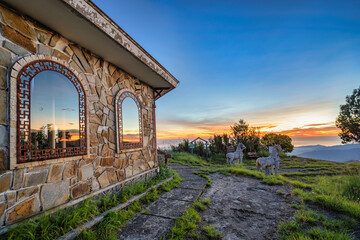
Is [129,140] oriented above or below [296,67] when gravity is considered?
below

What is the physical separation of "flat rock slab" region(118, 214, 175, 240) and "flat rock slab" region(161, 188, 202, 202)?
3.22 ft

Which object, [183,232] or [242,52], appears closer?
[183,232]

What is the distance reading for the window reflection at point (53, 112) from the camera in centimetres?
228

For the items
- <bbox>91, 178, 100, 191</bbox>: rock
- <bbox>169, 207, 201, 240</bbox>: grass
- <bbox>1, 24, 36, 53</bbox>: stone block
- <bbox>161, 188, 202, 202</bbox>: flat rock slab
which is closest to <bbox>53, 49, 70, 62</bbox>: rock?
<bbox>1, 24, 36, 53</bbox>: stone block

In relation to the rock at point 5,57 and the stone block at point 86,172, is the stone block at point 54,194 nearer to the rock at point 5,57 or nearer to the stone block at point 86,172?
the stone block at point 86,172

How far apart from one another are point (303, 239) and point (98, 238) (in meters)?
2.95

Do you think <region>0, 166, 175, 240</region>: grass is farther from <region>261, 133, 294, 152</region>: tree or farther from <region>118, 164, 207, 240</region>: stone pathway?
<region>261, 133, 294, 152</region>: tree

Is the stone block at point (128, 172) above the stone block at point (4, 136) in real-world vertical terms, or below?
below

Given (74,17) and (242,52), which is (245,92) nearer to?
(242,52)

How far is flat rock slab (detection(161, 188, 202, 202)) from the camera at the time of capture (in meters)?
3.66

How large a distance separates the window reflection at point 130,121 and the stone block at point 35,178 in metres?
1.74

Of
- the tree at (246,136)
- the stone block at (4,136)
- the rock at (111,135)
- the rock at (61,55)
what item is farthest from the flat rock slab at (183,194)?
the tree at (246,136)

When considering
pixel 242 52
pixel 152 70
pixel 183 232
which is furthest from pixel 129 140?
pixel 242 52

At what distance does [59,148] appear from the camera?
241cm
